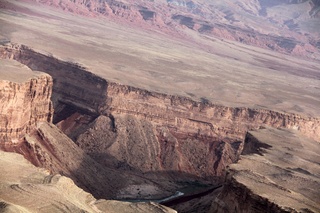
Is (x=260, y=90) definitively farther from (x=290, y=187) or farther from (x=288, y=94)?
(x=290, y=187)

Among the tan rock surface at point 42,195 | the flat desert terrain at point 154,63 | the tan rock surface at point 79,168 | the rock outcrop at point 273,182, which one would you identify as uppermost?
the rock outcrop at point 273,182

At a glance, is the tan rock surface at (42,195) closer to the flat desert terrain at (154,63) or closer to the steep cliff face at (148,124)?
the steep cliff face at (148,124)

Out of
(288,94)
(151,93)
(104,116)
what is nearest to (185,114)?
(151,93)

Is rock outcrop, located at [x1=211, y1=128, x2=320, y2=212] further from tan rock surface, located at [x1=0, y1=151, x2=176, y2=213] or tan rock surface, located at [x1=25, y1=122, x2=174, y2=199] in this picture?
tan rock surface, located at [x1=25, y1=122, x2=174, y2=199]

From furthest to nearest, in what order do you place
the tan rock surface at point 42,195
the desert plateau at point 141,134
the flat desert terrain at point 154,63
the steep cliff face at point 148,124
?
the flat desert terrain at point 154,63
the steep cliff face at point 148,124
the desert plateau at point 141,134
the tan rock surface at point 42,195

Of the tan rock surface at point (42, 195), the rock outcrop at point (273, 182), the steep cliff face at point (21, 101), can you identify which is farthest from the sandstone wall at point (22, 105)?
the rock outcrop at point (273, 182)

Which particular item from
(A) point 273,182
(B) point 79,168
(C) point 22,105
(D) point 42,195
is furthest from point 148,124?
(D) point 42,195
